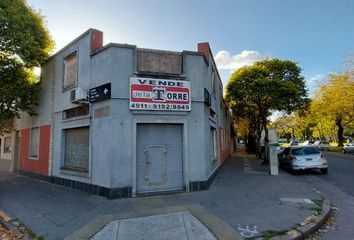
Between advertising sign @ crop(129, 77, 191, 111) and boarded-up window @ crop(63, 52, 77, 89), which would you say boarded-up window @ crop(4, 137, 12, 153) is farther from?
advertising sign @ crop(129, 77, 191, 111)

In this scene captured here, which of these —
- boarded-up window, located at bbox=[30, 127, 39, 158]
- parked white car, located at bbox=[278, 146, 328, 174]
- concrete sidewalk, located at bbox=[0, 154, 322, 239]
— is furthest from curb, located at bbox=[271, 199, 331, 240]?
boarded-up window, located at bbox=[30, 127, 39, 158]

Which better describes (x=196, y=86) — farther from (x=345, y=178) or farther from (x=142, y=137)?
(x=345, y=178)

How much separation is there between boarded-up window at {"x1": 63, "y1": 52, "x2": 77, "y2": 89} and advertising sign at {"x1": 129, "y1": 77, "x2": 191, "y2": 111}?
3438mm

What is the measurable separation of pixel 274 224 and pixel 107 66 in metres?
6.65

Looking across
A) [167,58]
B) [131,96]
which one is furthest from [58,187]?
[167,58]

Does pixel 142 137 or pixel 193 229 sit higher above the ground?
pixel 142 137

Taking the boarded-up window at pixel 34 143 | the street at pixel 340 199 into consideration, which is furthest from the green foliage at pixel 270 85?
the boarded-up window at pixel 34 143

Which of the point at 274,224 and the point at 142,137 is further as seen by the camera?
the point at 142,137

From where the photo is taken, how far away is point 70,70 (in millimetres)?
11156

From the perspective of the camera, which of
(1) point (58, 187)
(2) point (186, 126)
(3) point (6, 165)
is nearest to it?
(2) point (186, 126)

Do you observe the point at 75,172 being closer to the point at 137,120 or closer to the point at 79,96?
the point at 79,96

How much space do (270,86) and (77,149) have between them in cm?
1236

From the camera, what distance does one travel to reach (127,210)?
22.7 ft

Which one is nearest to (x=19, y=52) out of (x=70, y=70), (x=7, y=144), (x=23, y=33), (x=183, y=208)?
(x=23, y=33)
